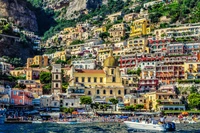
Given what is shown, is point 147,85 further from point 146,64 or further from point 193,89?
point 193,89

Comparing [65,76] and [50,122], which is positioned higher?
[65,76]

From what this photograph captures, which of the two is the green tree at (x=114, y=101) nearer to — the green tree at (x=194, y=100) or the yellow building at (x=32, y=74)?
the green tree at (x=194, y=100)

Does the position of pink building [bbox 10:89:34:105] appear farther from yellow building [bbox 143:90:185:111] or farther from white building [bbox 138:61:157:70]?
white building [bbox 138:61:157:70]

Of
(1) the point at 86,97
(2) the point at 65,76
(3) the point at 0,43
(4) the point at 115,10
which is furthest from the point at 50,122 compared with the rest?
(4) the point at 115,10

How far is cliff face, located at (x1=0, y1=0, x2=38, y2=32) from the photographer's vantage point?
620 ft

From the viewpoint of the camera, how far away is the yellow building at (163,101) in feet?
352

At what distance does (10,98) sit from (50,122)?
53.8 feet

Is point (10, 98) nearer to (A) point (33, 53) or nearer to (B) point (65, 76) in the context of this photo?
(B) point (65, 76)

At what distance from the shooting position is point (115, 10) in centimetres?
19912

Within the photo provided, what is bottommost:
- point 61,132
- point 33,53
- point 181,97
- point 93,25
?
point 61,132

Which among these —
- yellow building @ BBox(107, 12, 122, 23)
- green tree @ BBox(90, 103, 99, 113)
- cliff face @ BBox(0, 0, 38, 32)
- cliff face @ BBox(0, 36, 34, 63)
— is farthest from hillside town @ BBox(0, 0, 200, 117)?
cliff face @ BBox(0, 0, 38, 32)

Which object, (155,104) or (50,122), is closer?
(50,122)

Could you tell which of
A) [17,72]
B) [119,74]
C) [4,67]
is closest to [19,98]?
[119,74]

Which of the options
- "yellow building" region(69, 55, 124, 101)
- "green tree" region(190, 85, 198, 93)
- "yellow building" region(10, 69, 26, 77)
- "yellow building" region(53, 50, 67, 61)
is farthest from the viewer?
"yellow building" region(53, 50, 67, 61)
